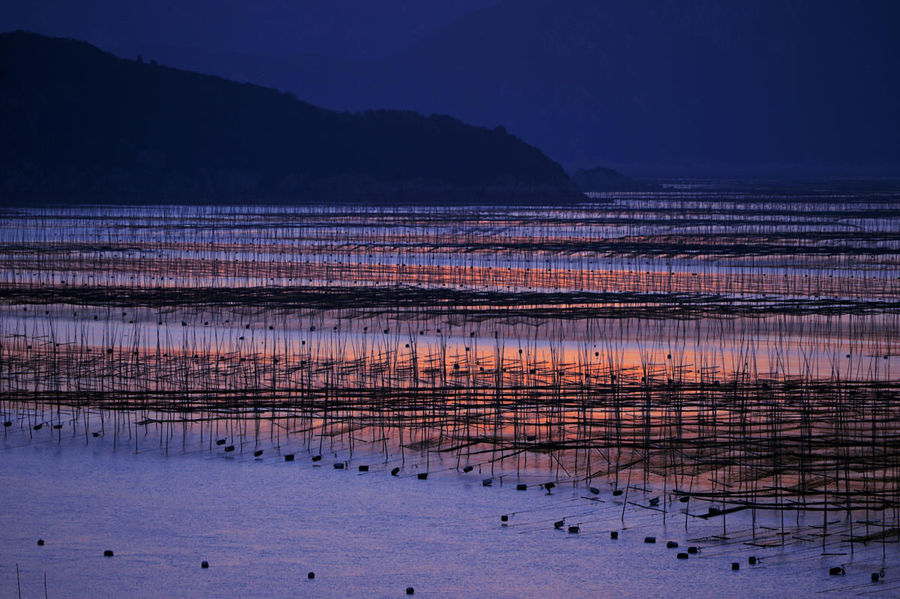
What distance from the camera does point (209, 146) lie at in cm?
10744

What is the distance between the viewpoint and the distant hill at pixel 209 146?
97500 millimetres

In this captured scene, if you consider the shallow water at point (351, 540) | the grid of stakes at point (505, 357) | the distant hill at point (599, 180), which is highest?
the distant hill at point (599, 180)

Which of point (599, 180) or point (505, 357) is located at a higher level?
point (599, 180)

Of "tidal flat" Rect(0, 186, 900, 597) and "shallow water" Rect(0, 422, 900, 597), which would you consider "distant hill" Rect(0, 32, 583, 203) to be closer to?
"tidal flat" Rect(0, 186, 900, 597)

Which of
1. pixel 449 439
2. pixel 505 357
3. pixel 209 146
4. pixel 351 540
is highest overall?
pixel 209 146

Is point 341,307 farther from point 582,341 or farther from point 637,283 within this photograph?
point 637,283

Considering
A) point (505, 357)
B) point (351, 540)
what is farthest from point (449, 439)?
point (505, 357)

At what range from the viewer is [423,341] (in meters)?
20.7

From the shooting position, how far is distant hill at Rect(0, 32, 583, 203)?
97.5m

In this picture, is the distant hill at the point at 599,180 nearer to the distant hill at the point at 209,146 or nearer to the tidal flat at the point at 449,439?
the distant hill at the point at 209,146

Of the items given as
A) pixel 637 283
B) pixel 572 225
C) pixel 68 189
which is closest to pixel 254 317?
pixel 637 283

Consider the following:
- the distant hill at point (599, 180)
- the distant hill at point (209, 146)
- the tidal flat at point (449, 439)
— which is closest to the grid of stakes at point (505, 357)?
the tidal flat at point (449, 439)

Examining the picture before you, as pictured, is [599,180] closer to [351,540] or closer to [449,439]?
[449,439]

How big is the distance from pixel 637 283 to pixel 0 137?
8212 centimetres
